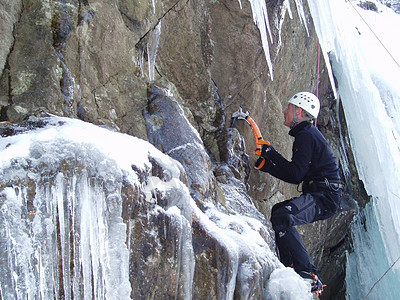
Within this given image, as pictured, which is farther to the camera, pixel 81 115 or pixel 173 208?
pixel 81 115

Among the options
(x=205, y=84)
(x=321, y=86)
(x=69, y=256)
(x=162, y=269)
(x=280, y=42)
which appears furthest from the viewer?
(x=321, y=86)

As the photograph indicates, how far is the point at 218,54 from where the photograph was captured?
5543 mm

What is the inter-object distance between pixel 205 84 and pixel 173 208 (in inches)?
123

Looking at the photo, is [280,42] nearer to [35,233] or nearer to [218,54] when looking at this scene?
[218,54]

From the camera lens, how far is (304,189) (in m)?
4.26

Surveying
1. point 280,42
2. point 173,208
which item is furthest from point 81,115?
point 280,42

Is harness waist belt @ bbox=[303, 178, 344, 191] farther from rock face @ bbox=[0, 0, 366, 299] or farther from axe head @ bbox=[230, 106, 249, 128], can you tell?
axe head @ bbox=[230, 106, 249, 128]

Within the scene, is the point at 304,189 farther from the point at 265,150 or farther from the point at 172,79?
the point at 172,79

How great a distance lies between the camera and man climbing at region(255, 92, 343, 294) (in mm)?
3865

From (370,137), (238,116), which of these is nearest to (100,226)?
(238,116)

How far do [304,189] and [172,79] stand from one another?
2.05 metres

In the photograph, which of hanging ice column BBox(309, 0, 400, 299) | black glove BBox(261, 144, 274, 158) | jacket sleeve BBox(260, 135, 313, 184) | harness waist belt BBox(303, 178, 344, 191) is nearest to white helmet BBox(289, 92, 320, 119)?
jacket sleeve BBox(260, 135, 313, 184)

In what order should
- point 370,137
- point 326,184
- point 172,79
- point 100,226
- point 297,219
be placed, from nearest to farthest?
point 100,226 < point 297,219 < point 326,184 < point 172,79 < point 370,137

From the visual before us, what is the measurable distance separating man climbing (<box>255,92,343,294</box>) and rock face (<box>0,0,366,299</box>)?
0.22 m
